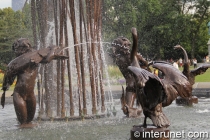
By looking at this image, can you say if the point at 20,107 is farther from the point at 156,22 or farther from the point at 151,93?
the point at 156,22

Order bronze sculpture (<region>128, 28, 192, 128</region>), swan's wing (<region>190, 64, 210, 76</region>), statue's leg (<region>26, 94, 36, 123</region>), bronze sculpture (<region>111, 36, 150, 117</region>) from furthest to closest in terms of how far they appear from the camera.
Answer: swan's wing (<region>190, 64, 210, 76</region>)
bronze sculpture (<region>111, 36, 150, 117</region>)
statue's leg (<region>26, 94, 36, 123</region>)
bronze sculpture (<region>128, 28, 192, 128</region>)

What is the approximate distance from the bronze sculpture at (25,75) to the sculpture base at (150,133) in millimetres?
2996

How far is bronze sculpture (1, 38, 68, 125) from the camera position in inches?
320

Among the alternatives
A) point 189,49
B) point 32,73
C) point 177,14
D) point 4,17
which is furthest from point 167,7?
point 32,73

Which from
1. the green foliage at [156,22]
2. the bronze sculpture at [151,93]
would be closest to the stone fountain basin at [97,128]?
the bronze sculpture at [151,93]

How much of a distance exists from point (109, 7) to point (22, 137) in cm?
3668

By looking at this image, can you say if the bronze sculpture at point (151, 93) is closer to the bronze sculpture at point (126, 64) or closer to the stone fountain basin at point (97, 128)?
the stone fountain basin at point (97, 128)

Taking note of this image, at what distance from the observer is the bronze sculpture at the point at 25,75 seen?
8.12 meters

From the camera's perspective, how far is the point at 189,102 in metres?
11.3

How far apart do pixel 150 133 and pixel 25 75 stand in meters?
3.44

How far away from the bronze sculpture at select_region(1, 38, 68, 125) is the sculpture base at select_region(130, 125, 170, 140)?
300 cm

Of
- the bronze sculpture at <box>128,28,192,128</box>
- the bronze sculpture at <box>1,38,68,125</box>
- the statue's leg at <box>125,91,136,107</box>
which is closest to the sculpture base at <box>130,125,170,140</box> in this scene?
the bronze sculpture at <box>128,28,192,128</box>

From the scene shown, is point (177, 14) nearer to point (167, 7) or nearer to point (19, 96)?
point (167, 7)

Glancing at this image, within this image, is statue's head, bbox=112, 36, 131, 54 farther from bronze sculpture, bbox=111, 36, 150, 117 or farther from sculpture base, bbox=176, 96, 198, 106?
sculpture base, bbox=176, 96, 198, 106
